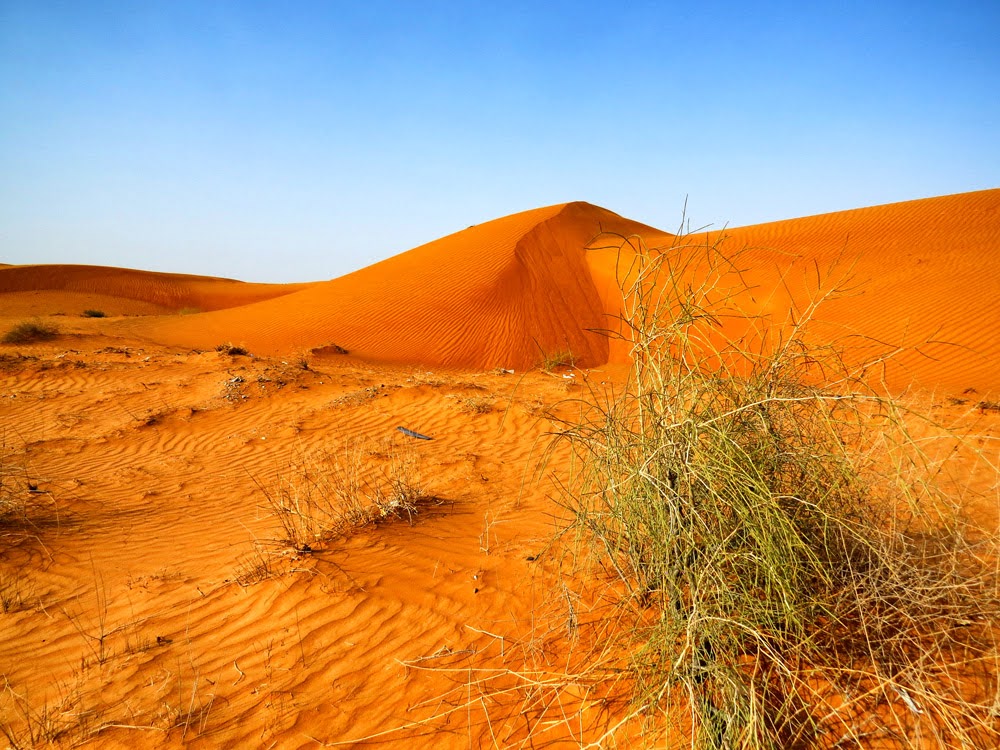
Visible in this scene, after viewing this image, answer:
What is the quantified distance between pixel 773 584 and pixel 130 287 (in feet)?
169

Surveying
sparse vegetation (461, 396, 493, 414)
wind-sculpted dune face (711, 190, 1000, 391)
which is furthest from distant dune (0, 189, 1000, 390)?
sparse vegetation (461, 396, 493, 414)

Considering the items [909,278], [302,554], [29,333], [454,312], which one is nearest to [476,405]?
[302,554]

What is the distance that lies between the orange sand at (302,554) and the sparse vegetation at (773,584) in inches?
17.0

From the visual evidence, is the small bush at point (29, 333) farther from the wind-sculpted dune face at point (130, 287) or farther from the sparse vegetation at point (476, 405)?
the wind-sculpted dune face at point (130, 287)

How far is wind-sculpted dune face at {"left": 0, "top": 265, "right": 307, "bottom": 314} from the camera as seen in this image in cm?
3991

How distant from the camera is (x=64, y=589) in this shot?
3.89 metres

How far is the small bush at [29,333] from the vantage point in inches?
625

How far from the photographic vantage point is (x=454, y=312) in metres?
19.2

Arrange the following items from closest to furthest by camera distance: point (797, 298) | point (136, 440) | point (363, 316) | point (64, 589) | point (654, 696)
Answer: point (654, 696)
point (64, 589)
point (136, 440)
point (797, 298)
point (363, 316)

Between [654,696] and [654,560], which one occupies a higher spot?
[654,560]

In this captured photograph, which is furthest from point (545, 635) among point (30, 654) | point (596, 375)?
point (596, 375)

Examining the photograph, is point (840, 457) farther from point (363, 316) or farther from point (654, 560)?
point (363, 316)

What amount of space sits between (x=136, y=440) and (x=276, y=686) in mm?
6924

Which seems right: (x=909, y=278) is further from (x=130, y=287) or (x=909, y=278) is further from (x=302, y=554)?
(x=130, y=287)
